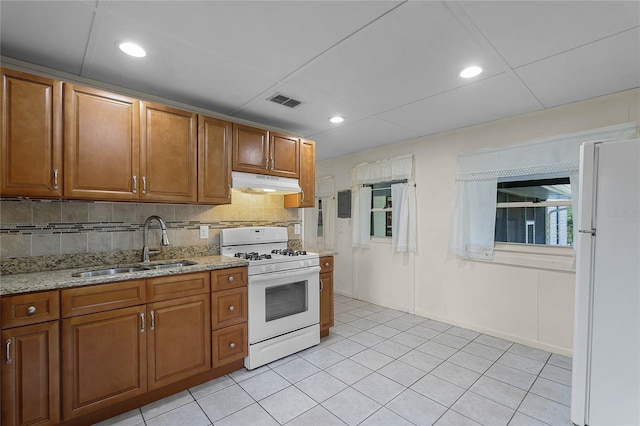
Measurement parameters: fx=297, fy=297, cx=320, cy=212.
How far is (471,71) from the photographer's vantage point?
2.14m

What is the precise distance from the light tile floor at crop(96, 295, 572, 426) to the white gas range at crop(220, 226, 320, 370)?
0.16 metres

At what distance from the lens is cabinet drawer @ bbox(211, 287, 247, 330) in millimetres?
2387

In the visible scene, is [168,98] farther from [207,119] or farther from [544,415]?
[544,415]

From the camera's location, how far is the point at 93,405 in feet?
6.06

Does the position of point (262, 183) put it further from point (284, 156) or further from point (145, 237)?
point (145, 237)

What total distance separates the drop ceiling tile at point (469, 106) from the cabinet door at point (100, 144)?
7.48ft

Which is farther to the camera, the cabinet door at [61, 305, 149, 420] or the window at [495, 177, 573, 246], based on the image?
the window at [495, 177, 573, 246]

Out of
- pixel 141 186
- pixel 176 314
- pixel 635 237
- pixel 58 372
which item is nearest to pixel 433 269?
pixel 635 237

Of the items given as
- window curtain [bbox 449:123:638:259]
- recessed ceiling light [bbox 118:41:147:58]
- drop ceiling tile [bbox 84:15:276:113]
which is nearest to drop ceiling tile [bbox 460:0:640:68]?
window curtain [bbox 449:123:638:259]

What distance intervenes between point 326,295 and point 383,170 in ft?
6.79

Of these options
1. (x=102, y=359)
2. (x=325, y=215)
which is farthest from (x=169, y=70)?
(x=325, y=215)

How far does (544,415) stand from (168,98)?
3753mm

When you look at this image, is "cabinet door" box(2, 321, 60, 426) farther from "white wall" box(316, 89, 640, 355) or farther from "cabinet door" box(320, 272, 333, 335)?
"white wall" box(316, 89, 640, 355)

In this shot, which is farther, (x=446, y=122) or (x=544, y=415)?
(x=446, y=122)
